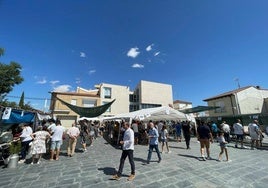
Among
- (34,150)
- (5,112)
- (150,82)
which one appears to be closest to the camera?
(34,150)

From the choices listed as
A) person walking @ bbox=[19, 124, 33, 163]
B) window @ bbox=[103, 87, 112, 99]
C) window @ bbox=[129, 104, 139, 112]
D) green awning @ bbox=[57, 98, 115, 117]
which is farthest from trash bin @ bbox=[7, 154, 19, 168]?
window @ bbox=[129, 104, 139, 112]

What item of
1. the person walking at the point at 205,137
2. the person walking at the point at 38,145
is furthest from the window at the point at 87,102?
the person walking at the point at 205,137

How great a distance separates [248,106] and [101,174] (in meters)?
23.1

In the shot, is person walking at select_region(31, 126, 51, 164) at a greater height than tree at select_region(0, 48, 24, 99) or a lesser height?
lesser

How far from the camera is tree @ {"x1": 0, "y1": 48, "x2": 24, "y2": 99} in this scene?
16.4 metres

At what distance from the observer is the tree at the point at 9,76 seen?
16375mm

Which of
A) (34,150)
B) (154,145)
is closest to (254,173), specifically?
(154,145)

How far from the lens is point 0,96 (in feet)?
56.3

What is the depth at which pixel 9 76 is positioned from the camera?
668 inches

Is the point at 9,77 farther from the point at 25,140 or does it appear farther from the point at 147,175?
the point at 147,175

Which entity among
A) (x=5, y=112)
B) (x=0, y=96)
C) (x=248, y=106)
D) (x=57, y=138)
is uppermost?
(x=0, y=96)

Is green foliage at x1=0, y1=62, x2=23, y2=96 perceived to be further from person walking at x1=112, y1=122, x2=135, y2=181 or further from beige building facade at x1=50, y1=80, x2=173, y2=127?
person walking at x1=112, y1=122, x2=135, y2=181

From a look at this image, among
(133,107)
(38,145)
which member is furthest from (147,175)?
(133,107)

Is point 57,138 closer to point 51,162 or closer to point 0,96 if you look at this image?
point 51,162
